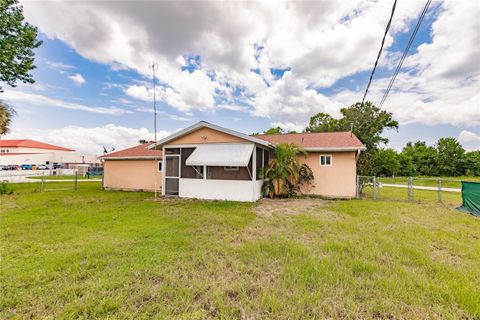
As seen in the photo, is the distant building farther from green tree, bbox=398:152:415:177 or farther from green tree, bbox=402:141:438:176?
green tree, bbox=402:141:438:176

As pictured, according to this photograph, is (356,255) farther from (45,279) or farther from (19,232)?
(19,232)

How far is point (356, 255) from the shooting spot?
4.61m

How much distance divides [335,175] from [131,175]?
15407 millimetres

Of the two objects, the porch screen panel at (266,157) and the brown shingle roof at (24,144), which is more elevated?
the brown shingle roof at (24,144)

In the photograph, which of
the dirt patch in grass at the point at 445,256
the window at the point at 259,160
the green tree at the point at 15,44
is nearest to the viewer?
the dirt patch in grass at the point at 445,256

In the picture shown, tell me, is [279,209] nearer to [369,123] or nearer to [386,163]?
[369,123]

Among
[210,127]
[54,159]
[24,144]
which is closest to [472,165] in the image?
[210,127]

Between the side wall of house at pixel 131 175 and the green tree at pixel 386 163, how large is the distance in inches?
1129

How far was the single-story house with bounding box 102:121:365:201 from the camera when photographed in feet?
36.5

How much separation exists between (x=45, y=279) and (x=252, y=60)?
16.3 meters

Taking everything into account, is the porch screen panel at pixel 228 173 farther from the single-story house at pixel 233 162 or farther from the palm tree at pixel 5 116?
the palm tree at pixel 5 116

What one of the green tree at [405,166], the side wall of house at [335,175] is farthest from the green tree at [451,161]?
the side wall of house at [335,175]

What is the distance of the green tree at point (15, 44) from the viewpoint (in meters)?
13.3

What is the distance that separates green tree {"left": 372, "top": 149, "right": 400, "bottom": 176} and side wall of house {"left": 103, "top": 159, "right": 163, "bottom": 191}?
28682mm
